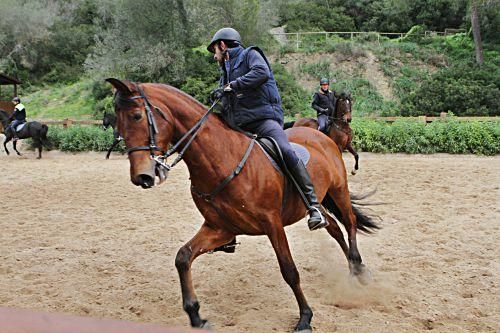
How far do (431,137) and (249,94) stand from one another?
47.2ft

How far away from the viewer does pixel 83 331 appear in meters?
0.77

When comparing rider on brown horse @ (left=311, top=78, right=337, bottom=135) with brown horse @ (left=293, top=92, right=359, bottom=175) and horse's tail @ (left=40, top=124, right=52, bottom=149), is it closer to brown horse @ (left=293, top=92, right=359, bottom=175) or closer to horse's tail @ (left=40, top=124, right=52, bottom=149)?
brown horse @ (left=293, top=92, right=359, bottom=175)

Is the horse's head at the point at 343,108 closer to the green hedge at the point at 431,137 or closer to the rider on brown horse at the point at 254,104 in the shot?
the green hedge at the point at 431,137

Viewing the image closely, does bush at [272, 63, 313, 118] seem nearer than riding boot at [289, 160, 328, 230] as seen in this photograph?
No

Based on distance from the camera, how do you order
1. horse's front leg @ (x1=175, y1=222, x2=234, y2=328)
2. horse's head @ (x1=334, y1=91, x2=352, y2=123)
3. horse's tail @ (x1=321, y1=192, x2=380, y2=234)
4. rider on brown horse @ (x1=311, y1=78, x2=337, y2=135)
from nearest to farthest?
horse's front leg @ (x1=175, y1=222, x2=234, y2=328), horse's tail @ (x1=321, y1=192, x2=380, y2=234), rider on brown horse @ (x1=311, y1=78, x2=337, y2=135), horse's head @ (x1=334, y1=91, x2=352, y2=123)

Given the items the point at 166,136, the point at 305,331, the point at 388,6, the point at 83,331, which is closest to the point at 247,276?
the point at 305,331

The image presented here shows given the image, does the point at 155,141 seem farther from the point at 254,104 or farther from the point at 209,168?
the point at 254,104

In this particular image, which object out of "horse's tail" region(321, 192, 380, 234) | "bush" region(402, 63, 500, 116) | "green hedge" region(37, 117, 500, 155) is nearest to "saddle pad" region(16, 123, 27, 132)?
"green hedge" region(37, 117, 500, 155)

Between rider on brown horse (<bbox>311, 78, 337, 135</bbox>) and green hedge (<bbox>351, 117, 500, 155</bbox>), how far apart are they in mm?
6476

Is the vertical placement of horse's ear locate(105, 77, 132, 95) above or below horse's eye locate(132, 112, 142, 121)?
above

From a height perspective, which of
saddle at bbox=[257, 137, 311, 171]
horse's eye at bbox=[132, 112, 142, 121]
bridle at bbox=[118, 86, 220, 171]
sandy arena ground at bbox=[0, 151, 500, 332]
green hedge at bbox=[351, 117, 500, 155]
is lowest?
green hedge at bbox=[351, 117, 500, 155]

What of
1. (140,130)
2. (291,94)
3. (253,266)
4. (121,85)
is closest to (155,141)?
(140,130)

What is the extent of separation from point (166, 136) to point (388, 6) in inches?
1837

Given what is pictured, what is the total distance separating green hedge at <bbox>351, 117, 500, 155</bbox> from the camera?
54.7 feet
